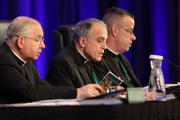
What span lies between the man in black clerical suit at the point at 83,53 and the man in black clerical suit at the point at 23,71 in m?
0.24

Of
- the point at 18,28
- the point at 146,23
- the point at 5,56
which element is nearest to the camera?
the point at 5,56

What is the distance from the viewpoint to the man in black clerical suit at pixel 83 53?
291 cm

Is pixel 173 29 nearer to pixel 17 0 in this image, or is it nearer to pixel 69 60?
pixel 17 0

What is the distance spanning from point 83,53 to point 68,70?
280mm

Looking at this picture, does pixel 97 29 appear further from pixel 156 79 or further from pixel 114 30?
pixel 156 79

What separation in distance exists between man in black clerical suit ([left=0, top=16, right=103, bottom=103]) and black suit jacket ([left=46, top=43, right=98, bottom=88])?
0.47 feet

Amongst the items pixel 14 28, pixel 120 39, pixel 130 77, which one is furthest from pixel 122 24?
pixel 14 28

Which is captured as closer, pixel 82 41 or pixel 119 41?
pixel 82 41

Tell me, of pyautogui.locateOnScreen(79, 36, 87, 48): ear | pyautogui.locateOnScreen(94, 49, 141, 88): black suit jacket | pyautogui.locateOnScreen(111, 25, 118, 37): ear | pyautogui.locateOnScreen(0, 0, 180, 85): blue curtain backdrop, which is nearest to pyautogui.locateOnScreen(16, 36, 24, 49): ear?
pyautogui.locateOnScreen(79, 36, 87, 48): ear

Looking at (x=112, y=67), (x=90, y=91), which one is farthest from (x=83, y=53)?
(x=90, y=91)

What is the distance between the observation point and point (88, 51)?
310 centimetres

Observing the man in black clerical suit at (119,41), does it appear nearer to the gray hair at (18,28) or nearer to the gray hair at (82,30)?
the gray hair at (82,30)

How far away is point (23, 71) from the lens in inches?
100

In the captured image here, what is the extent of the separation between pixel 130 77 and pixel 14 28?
5.03 feet
